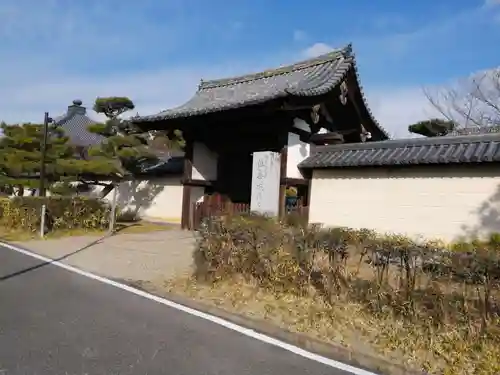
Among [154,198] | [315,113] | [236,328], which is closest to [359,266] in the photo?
[236,328]

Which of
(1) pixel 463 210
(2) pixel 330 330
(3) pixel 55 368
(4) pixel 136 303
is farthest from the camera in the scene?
(1) pixel 463 210

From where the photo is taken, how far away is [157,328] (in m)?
4.76

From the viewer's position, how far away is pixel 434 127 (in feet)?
62.6

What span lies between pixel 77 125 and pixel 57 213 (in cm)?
2939

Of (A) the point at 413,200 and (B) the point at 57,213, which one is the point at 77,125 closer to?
(B) the point at 57,213

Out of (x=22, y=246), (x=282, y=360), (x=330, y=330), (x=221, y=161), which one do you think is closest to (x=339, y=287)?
(x=330, y=330)

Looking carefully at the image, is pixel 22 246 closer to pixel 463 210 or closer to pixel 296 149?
pixel 296 149

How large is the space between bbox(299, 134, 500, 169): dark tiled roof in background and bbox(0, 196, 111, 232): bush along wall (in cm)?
715

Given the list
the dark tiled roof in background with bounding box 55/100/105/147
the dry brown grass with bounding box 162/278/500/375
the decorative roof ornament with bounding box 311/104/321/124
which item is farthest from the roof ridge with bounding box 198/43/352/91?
the dark tiled roof in background with bounding box 55/100/105/147

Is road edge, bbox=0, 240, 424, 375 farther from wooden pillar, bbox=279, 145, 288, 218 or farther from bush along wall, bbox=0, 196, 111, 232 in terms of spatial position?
bush along wall, bbox=0, 196, 111, 232

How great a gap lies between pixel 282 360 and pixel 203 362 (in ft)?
2.37

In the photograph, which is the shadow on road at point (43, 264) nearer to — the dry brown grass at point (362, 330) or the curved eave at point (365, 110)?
the dry brown grass at point (362, 330)

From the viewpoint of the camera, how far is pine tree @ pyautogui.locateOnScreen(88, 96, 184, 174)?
17125mm

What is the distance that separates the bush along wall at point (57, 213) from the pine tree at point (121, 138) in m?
2.89
